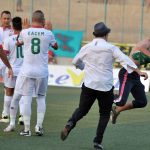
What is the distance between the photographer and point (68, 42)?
2705 cm

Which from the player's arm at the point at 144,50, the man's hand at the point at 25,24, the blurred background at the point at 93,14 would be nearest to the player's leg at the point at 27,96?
the man's hand at the point at 25,24

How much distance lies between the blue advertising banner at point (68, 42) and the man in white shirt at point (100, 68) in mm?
16831

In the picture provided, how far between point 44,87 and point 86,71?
4.55ft

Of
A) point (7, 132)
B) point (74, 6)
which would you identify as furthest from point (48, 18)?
point (7, 132)

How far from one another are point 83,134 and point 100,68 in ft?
6.57

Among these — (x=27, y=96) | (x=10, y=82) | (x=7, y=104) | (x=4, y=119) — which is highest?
(x=27, y=96)

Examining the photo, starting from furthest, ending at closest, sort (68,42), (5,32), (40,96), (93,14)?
(93,14), (68,42), (5,32), (40,96)

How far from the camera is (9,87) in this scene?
12328 mm

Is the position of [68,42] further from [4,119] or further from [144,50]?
[4,119]

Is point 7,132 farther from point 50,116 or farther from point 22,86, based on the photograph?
point 50,116

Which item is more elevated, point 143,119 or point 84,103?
point 84,103

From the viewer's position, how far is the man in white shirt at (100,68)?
9555 mm

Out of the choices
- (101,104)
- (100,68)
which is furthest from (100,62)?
(101,104)

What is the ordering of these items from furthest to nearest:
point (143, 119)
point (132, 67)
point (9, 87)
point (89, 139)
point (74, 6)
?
point (74, 6) < point (143, 119) < point (9, 87) < point (89, 139) < point (132, 67)
